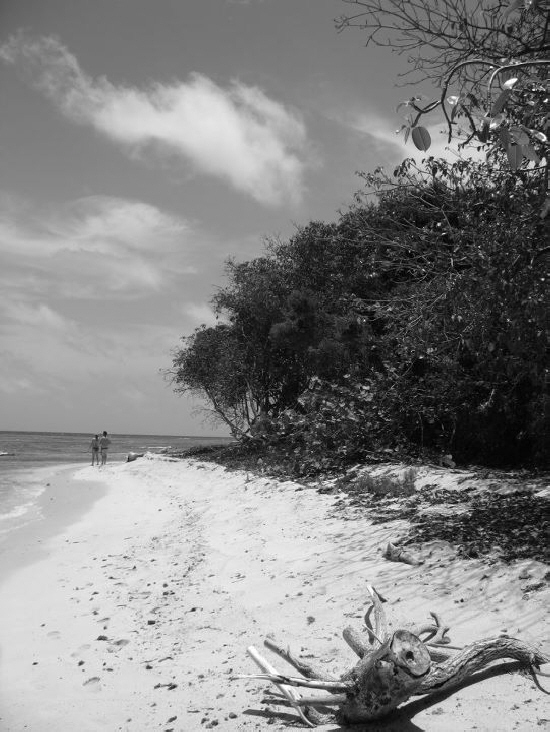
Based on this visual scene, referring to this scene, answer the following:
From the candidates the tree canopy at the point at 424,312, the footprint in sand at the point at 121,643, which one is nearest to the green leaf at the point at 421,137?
the tree canopy at the point at 424,312

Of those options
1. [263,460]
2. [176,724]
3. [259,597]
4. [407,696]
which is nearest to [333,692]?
A: [407,696]

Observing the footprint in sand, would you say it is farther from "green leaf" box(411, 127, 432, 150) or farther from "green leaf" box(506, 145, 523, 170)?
"green leaf" box(506, 145, 523, 170)

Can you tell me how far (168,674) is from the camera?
14.0ft

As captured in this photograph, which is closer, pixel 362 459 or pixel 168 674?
pixel 168 674

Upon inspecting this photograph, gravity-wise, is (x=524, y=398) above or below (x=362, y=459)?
above

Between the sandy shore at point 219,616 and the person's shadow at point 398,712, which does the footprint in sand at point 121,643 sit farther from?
the person's shadow at point 398,712

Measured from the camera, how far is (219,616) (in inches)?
210

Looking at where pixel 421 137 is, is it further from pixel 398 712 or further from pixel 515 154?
pixel 398 712

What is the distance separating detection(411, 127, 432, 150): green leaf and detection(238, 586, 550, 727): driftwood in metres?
2.49

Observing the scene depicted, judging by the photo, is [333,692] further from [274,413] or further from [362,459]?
[274,413]

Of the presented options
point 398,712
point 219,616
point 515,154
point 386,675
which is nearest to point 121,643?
point 219,616

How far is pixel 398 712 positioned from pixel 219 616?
7.82 feet

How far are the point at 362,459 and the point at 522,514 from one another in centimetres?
558

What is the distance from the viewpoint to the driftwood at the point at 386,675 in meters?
3.07
